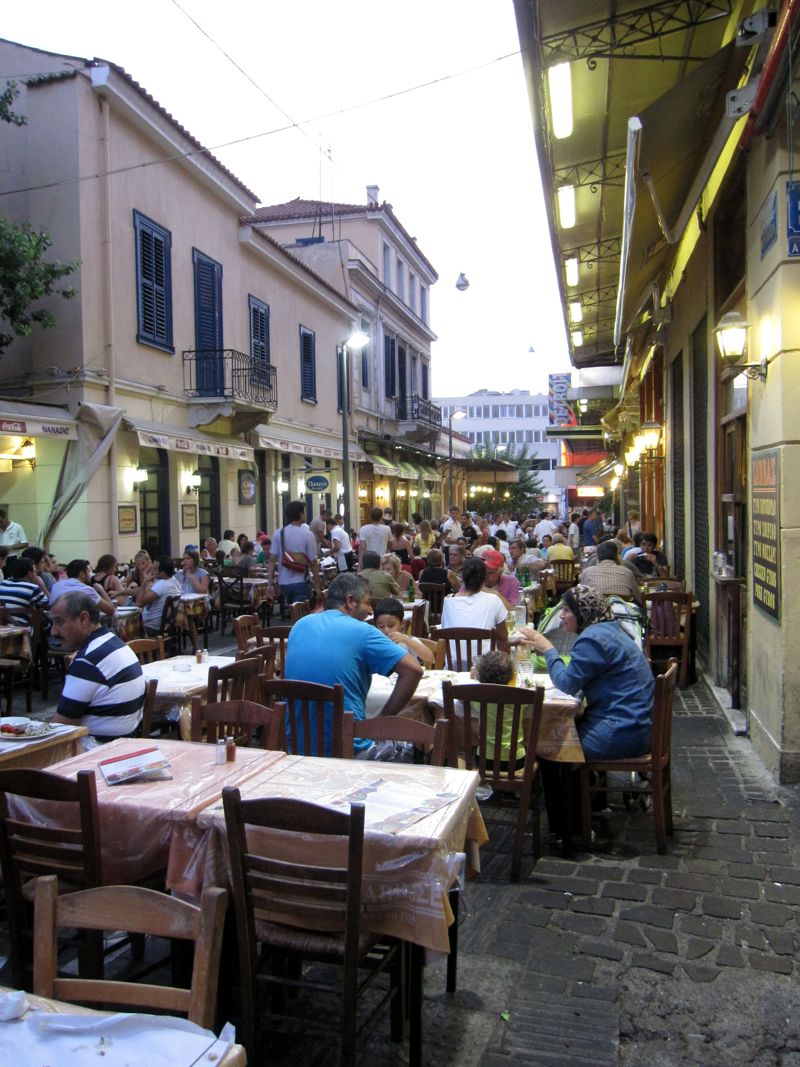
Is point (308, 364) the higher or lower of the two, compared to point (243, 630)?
higher

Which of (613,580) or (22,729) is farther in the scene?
(613,580)

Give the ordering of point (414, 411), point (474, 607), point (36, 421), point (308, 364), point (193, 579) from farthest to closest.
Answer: point (414, 411), point (308, 364), point (36, 421), point (193, 579), point (474, 607)

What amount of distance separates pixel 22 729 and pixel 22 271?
879 centimetres

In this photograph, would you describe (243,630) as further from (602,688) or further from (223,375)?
(223,375)

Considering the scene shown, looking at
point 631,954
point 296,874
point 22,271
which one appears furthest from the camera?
point 22,271

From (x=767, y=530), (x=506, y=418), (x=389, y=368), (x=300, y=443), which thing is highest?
(x=506, y=418)

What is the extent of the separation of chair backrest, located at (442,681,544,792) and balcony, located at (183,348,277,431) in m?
11.9

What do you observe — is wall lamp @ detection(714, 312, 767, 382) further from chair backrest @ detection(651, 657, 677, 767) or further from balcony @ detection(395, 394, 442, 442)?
balcony @ detection(395, 394, 442, 442)

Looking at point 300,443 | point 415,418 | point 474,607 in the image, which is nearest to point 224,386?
point 300,443

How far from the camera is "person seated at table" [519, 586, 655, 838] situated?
4734 mm

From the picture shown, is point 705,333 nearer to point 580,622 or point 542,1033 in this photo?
point 580,622

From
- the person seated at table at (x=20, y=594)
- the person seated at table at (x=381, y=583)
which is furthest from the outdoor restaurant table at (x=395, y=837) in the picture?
the person seated at table at (x=20, y=594)

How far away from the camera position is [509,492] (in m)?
50.3

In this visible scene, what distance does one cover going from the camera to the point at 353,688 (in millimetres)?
4613
